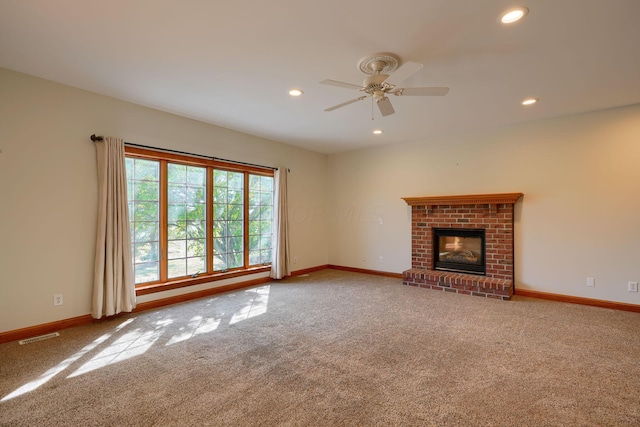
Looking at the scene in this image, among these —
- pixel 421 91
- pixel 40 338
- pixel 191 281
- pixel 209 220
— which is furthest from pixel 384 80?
pixel 40 338

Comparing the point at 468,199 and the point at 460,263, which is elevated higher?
the point at 468,199

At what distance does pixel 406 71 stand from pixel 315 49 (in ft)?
2.58

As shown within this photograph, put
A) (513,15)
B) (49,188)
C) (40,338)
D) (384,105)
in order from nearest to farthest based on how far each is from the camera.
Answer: (513,15) < (384,105) < (40,338) < (49,188)

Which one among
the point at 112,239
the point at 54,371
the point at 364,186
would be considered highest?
the point at 364,186

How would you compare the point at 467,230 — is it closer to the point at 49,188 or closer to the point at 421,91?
the point at 421,91

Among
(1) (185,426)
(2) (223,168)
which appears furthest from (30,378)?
(2) (223,168)

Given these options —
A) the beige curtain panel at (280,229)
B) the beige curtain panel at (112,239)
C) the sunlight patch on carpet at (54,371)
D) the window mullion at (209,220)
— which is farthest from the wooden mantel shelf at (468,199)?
the sunlight patch on carpet at (54,371)

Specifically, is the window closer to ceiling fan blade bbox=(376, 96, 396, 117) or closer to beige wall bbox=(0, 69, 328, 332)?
beige wall bbox=(0, 69, 328, 332)

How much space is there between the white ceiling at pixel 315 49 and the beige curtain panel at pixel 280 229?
1.83 meters

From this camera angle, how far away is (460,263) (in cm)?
521

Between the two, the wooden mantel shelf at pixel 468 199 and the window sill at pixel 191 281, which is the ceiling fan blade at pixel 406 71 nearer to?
the wooden mantel shelf at pixel 468 199

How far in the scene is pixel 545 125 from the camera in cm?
439

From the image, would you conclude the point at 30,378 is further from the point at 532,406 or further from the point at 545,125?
the point at 545,125

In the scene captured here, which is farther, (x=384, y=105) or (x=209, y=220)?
(x=209, y=220)
